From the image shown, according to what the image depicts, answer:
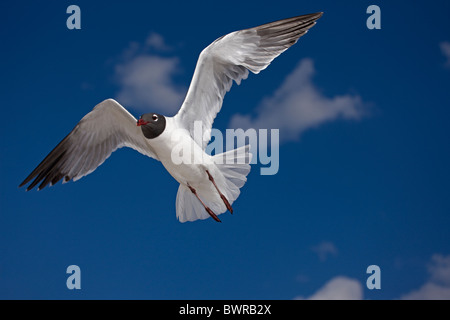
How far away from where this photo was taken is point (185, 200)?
489 cm

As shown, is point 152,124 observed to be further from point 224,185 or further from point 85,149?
point 85,149

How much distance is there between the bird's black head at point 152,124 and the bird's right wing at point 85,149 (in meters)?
0.62

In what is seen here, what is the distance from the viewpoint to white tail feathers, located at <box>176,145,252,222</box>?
4.63 metres

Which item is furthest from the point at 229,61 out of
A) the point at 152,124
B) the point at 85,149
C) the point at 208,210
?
the point at 85,149

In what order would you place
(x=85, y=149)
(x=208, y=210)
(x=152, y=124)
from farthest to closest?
(x=85, y=149)
(x=208, y=210)
(x=152, y=124)

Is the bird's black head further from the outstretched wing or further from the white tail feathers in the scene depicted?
the white tail feathers

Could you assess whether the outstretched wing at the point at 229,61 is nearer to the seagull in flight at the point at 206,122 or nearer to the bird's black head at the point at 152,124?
the seagull in flight at the point at 206,122

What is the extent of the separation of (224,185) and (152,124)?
866 millimetres

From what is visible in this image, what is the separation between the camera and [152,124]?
4336 mm

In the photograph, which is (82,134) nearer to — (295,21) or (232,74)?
(232,74)

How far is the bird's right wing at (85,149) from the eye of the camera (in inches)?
199

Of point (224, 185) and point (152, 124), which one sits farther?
point (224, 185)

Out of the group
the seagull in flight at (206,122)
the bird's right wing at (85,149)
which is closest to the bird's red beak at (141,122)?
the seagull in flight at (206,122)

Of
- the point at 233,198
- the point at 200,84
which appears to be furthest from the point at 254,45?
the point at 233,198
